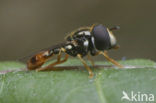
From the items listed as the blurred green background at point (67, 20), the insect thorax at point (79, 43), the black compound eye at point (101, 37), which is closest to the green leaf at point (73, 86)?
the black compound eye at point (101, 37)

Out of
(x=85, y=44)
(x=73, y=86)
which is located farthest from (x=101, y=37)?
(x=73, y=86)

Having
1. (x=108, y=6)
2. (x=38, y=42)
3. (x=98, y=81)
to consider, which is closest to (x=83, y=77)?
(x=98, y=81)

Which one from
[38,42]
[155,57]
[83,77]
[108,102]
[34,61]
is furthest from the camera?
[38,42]

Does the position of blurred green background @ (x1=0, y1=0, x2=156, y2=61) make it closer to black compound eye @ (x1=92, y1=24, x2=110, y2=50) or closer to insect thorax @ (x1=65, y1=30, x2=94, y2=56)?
insect thorax @ (x1=65, y1=30, x2=94, y2=56)

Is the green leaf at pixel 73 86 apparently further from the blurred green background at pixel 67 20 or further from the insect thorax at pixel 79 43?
the blurred green background at pixel 67 20

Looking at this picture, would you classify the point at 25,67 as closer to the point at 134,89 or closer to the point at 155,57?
the point at 134,89

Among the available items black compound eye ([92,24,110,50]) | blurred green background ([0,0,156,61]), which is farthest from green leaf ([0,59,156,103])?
blurred green background ([0,0,156,61])

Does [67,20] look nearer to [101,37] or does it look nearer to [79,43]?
[79,43]

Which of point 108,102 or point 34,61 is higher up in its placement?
point 34,61
